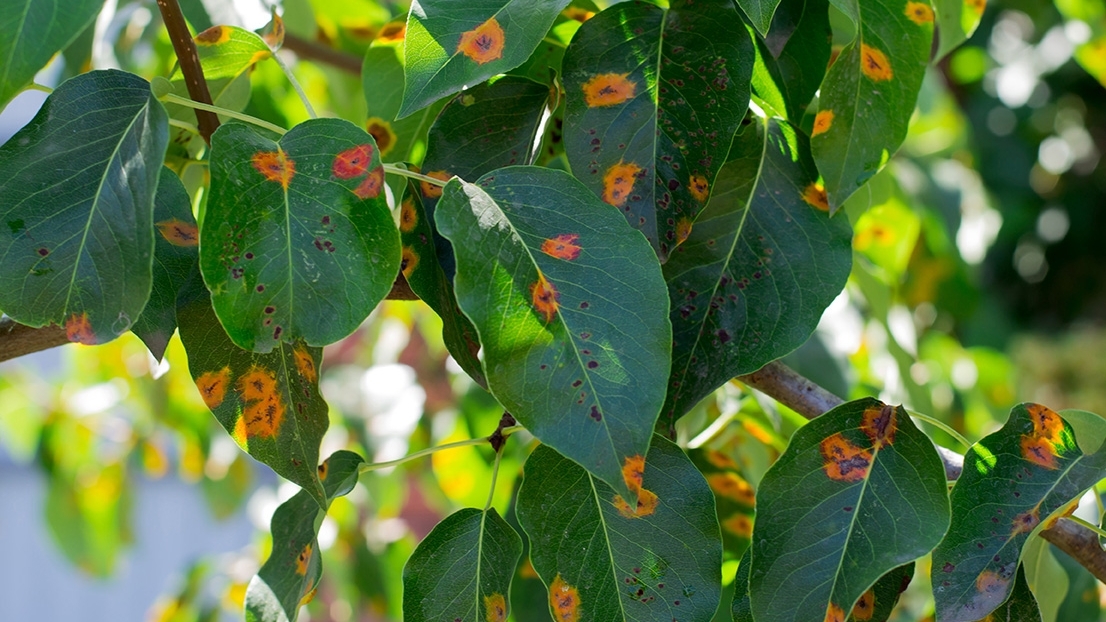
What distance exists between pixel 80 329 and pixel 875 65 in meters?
0.33

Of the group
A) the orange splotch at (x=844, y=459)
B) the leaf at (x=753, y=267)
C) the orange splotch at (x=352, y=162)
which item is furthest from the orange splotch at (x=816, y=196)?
the orange splotch at (x=352, y=162)

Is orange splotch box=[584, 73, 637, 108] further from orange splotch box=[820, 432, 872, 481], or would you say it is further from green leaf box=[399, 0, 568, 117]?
orange splotch box=[820, 432, 872, 481]

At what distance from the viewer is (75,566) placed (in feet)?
4.46

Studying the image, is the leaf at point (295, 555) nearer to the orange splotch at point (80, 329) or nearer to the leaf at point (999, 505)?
the orange splotch at point (80, 329)

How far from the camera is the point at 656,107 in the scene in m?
0.41

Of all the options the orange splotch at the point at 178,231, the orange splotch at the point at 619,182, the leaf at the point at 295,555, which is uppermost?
the orange splotch at the point at 619,182

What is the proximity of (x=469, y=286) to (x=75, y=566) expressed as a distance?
1263 millimetres

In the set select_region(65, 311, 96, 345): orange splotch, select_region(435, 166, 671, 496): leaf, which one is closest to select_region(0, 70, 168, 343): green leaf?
select_region(65, 311, 96, 345): orange splotch

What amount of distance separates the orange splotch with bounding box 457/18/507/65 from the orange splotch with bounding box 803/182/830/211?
0.16 meters

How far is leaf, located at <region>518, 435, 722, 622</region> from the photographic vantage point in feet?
1.28

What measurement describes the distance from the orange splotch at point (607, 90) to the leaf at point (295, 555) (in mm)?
205

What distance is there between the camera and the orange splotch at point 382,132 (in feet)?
1.78

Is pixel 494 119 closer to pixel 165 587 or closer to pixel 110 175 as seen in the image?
pixel 110 175

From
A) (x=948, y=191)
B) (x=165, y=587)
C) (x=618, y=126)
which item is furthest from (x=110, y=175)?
→ (x=165, y=587)
